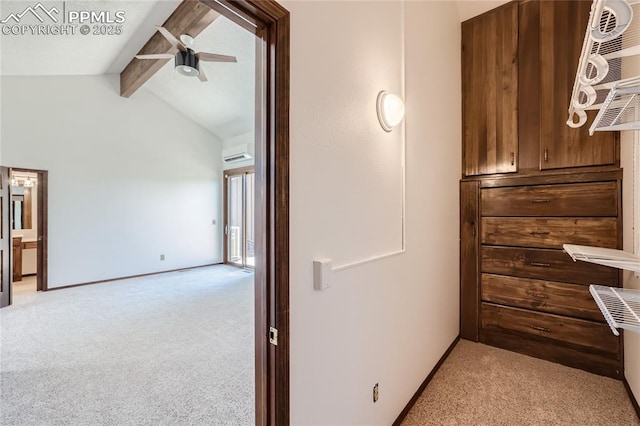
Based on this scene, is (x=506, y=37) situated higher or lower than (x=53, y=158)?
higher

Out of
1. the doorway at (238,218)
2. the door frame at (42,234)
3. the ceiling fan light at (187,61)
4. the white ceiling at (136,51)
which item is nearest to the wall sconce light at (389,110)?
the white ceiling at (136,51)

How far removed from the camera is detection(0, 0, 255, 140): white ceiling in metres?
3.37

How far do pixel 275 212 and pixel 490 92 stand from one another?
9.10 ft

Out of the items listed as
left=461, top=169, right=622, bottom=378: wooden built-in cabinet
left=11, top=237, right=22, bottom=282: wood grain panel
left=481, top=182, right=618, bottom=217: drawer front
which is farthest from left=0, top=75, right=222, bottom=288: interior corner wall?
left=481, top=182, right=618, bottom=217: drawer front

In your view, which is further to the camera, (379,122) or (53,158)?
(53,158)

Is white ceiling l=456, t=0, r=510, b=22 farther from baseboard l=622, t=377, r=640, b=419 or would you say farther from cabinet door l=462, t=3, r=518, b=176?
baseboard l=622, t=377, r=640, b=419

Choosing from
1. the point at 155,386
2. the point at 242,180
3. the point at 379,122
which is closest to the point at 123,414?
the point at 155,386

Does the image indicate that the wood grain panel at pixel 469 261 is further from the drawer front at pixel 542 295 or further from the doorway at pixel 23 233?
the doorway at pixel 23 233

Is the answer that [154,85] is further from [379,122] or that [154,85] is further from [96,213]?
[379,122]

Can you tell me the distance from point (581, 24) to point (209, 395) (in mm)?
4105

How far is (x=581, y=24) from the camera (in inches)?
87.2

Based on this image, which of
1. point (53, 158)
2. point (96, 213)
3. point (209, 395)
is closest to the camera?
point (209, 395)

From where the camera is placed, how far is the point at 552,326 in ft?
7.73

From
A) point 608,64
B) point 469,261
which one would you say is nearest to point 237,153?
point 469,261
